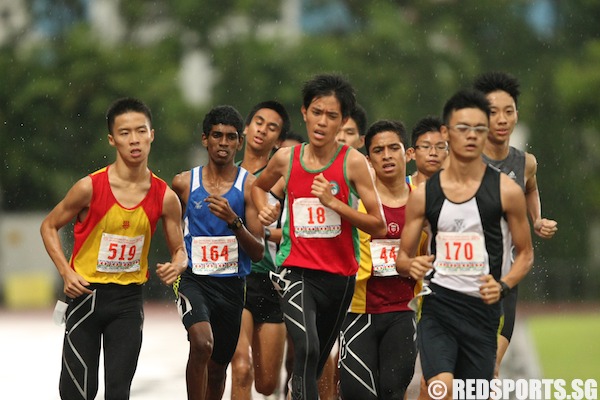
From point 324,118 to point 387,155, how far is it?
817 millimetres

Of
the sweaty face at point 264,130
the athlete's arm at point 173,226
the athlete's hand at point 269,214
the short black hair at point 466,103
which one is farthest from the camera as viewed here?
the sweaty face at point 264,130

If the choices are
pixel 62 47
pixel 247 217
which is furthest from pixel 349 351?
pixel 62 47

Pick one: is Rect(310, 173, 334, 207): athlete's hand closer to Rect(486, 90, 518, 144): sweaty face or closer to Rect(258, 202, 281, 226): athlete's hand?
Rect(258, 202, 281, 226): athlete's hand

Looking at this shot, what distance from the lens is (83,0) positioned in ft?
142

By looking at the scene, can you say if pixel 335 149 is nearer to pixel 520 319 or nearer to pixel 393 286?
pixel 393 286

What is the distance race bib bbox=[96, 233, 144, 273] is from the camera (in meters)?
8.74

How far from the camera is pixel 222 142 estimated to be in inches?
392

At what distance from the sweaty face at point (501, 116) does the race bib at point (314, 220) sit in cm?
146

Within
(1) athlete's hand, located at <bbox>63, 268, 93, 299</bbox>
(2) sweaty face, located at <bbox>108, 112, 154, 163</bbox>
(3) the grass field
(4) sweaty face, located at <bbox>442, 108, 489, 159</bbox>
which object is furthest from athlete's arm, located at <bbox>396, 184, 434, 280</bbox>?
(3) the grass field

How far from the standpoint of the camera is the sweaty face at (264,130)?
35.9ft

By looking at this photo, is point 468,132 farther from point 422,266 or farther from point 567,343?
point 567,343

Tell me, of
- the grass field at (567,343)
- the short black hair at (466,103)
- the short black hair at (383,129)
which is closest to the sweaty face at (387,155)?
the short black hair at (383,129)

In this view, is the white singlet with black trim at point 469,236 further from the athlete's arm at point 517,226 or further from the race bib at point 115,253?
the race bib at point 115,253

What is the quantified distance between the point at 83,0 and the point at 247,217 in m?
34.7
